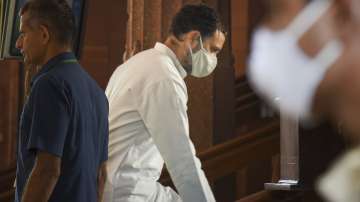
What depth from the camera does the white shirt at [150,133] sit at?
3.10 m

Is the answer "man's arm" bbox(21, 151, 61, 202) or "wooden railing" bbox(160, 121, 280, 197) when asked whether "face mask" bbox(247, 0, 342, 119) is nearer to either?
"man's arm" bbox(21, 151, 61, 202)

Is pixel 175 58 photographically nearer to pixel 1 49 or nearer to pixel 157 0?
pixel 1 49

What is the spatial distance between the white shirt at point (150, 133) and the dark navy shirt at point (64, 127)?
0.93 ft

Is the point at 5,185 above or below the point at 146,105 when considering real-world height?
below

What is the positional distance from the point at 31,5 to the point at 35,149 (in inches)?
22.9

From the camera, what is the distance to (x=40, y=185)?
104 inches

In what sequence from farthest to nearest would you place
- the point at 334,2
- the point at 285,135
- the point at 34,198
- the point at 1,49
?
1. the point at 285,135
2. the point at 1,49
3. the point at 34,198
4. the point at 334,2

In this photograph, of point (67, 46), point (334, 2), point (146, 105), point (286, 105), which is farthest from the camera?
point (146, 105)

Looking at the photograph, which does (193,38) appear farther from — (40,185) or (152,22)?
(152,22)

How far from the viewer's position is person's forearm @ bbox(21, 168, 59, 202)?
264 cm

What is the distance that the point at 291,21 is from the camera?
1279mm

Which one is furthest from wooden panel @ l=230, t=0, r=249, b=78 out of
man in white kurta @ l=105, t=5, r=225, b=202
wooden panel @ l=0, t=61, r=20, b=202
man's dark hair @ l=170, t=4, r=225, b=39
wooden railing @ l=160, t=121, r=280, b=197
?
man in white kurta @ l=105, t=5, r=225, b=202

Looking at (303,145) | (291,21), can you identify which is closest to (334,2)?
(291,21)

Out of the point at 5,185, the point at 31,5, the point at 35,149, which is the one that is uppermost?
the point at 31,5
